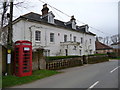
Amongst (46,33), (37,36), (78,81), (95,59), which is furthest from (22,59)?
(95,59)

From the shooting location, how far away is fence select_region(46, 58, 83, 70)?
13168 mm

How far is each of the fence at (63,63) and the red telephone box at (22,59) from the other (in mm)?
3506

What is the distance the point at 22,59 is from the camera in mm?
9195

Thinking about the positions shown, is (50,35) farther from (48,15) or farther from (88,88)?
(88,88)

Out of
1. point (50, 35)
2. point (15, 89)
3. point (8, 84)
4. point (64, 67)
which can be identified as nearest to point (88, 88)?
point (15, 89)

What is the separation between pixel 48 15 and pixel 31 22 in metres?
4.41

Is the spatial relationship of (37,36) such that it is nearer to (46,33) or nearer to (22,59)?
(46,33)

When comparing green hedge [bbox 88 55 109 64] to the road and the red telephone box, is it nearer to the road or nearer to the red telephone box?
the road

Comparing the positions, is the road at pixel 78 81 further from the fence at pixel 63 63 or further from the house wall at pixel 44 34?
the house wall at pixel 44 34

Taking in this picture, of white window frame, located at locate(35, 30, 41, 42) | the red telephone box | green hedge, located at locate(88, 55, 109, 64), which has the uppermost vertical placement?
white window frame, located at locate(35, 30, 41, 42)

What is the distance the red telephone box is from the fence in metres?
3.51

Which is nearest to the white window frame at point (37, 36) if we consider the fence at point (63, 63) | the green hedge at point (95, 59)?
the fence at point (63, 63)

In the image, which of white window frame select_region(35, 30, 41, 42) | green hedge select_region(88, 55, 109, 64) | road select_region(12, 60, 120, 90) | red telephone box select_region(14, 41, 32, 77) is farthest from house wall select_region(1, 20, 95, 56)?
road select_region(12, 60, 120, 90)

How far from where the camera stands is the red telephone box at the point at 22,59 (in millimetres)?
9086
